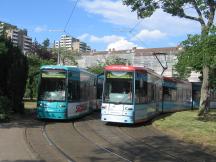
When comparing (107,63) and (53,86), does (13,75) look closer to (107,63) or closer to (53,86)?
(53,86)

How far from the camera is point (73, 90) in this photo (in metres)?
28.4

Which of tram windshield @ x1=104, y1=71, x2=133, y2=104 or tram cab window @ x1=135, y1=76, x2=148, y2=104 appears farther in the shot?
tram cab window @ x1=135, y1=76, x2=148, y2=104

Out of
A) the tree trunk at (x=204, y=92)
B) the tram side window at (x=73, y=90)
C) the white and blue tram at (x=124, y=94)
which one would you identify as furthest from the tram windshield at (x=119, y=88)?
the tree trunk at (x=204, y=92)

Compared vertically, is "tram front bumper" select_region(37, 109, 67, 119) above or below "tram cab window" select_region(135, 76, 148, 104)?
below

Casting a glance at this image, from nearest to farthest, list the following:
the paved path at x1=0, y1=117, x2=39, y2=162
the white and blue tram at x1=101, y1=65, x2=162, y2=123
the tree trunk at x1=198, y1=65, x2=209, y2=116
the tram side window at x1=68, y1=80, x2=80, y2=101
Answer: the paved path at x1=0, y1=117, x2=39, y2=162 < the white and blue tram at x1=101, y1=65, x2=162, y2=123 < the tram side window at x1=68, y1=80, x2=80, y2=101 < the tree trunk at x1=198, y1=65, x2=209, y2=116

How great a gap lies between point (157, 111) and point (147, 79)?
5.97 m

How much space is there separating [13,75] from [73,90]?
4.93 m

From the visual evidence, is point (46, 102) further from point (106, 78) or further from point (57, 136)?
point (57, 136)

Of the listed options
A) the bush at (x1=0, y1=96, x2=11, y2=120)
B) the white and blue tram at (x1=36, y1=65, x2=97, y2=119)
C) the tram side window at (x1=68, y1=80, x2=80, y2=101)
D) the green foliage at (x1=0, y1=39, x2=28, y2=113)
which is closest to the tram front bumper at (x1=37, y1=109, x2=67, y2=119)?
the white and blue tram at (x1=36, y1=65, x2=97, y2=119)

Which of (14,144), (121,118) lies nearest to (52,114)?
(121,118)

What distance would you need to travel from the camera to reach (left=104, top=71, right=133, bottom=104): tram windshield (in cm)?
2608

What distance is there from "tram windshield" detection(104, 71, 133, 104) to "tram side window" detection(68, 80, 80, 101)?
241 cm

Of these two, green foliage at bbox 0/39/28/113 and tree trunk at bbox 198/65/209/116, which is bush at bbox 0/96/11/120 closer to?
green foliage at bbox 0/39/28/113

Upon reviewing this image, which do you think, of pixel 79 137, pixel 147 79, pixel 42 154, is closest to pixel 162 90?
pixel 147 79
